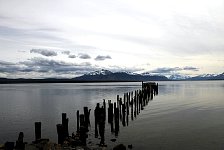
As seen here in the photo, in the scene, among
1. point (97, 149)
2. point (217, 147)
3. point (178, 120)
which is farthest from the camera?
point (178, 120)

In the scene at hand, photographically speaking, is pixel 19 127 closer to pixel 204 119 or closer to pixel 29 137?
pixel 29 137

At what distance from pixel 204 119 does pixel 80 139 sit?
69.4 ft

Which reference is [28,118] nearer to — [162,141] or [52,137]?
[52,137]

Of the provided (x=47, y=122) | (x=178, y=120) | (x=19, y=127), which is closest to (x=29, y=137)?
(x=19, y=127)

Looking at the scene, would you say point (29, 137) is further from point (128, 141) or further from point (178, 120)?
point (178, 120)

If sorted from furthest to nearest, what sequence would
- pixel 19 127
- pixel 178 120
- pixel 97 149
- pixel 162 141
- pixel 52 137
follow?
pixel 178 120
pixel 19 127
pixel 52 137
pixel 162 141
pixel 97 149

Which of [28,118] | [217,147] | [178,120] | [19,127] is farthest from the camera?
[28,118]

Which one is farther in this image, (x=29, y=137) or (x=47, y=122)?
(x=47, y=122)

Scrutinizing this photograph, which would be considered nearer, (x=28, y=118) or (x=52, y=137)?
(x=52, y=137)

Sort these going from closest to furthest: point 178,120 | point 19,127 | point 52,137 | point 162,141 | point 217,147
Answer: point 217,147
point 162,141
point 52,137
point 19,127
point 178,120

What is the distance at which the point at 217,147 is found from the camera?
22594mm

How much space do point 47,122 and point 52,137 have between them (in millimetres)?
10057

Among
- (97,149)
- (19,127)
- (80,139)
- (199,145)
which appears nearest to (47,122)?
(19,127)

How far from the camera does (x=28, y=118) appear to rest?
40812 mm
